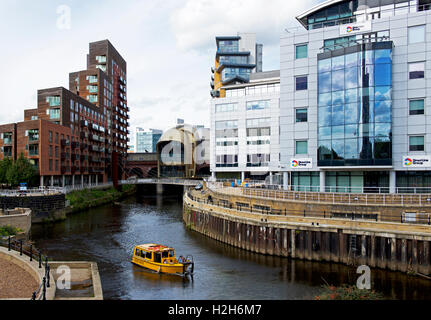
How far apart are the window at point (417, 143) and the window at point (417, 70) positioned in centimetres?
703

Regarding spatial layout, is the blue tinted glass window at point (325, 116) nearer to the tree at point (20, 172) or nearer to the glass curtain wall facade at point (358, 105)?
the glass curtain wall facade at point (358, 105)

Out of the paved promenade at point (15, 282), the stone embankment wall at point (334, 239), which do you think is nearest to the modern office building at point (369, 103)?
the stone embankment wall at point (334, 239)

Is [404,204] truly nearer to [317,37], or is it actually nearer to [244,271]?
[244,271]

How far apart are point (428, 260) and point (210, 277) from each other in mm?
16432

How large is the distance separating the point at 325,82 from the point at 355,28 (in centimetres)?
871

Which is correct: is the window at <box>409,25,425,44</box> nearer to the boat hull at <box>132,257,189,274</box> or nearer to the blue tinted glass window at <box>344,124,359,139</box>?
the blue tinted glass window at <box>344,124,359,139</box>

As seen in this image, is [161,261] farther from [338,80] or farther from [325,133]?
[338,80]

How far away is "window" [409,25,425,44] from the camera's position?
4211 cm

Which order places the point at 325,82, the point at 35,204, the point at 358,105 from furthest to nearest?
the point at 35,204 < the point at 325,82 < the point at 358,105

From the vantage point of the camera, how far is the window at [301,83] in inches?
1901

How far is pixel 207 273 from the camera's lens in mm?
29828

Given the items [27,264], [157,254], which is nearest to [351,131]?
[157,254]

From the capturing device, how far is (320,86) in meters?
44.5
